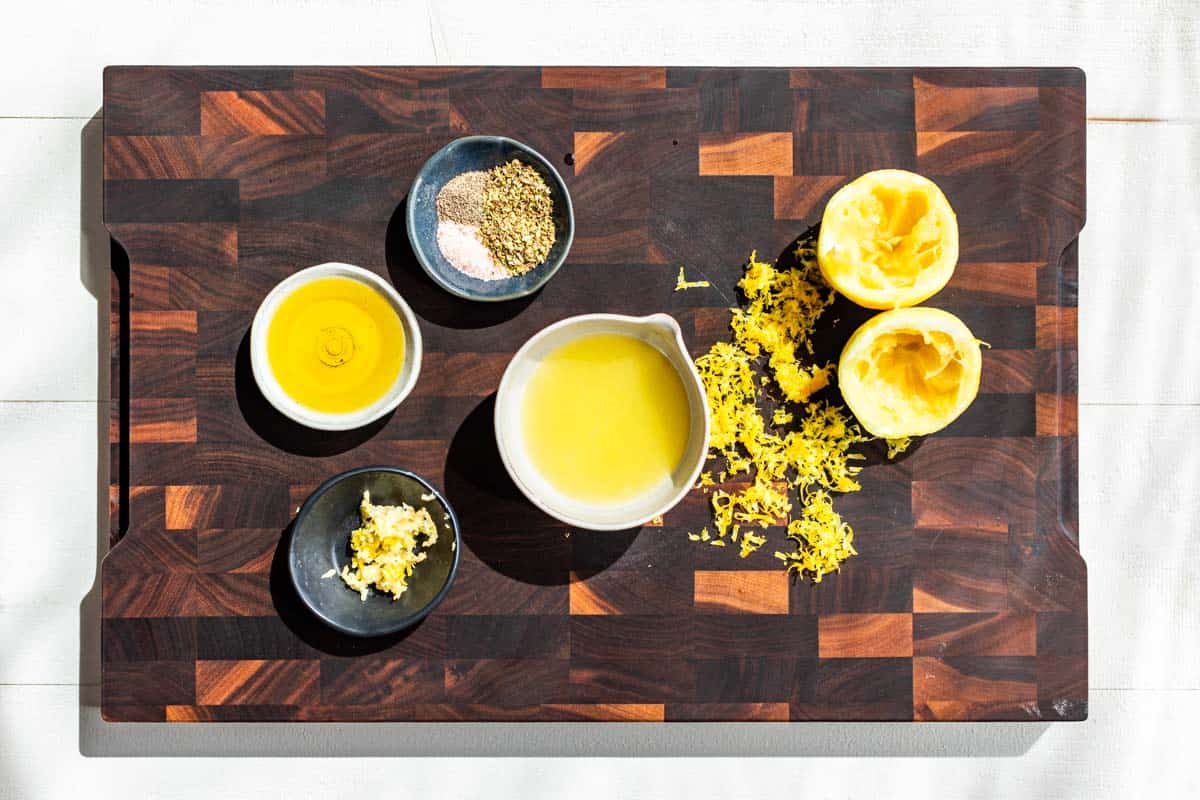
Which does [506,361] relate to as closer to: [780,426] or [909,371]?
[780,426]

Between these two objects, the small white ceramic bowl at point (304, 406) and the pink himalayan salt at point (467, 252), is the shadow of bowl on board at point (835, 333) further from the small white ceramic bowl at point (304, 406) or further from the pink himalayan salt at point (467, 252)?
the small white ceramic bowl at point (304, 406)

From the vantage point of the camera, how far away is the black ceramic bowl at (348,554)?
153 centimetres

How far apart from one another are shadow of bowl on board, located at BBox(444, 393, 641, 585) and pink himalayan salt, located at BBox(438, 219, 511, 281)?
0.70ft

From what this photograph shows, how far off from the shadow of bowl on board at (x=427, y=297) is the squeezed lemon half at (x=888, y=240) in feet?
1.69

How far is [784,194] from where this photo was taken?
5.30ft

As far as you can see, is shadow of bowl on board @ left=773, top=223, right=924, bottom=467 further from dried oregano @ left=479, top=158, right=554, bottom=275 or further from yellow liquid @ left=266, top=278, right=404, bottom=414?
yellow liquid @ left=266, top=278, right=404, bottom=414

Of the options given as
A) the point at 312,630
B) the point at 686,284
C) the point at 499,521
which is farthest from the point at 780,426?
the point at 312,630

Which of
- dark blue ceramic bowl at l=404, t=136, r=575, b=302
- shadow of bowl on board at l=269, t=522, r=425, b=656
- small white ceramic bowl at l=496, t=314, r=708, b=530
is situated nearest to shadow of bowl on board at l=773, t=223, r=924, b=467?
small white ceramic bowl at l=496, t=314, r=708, b=530

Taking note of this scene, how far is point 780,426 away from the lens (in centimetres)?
161

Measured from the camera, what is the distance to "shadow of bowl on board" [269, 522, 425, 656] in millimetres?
1594
